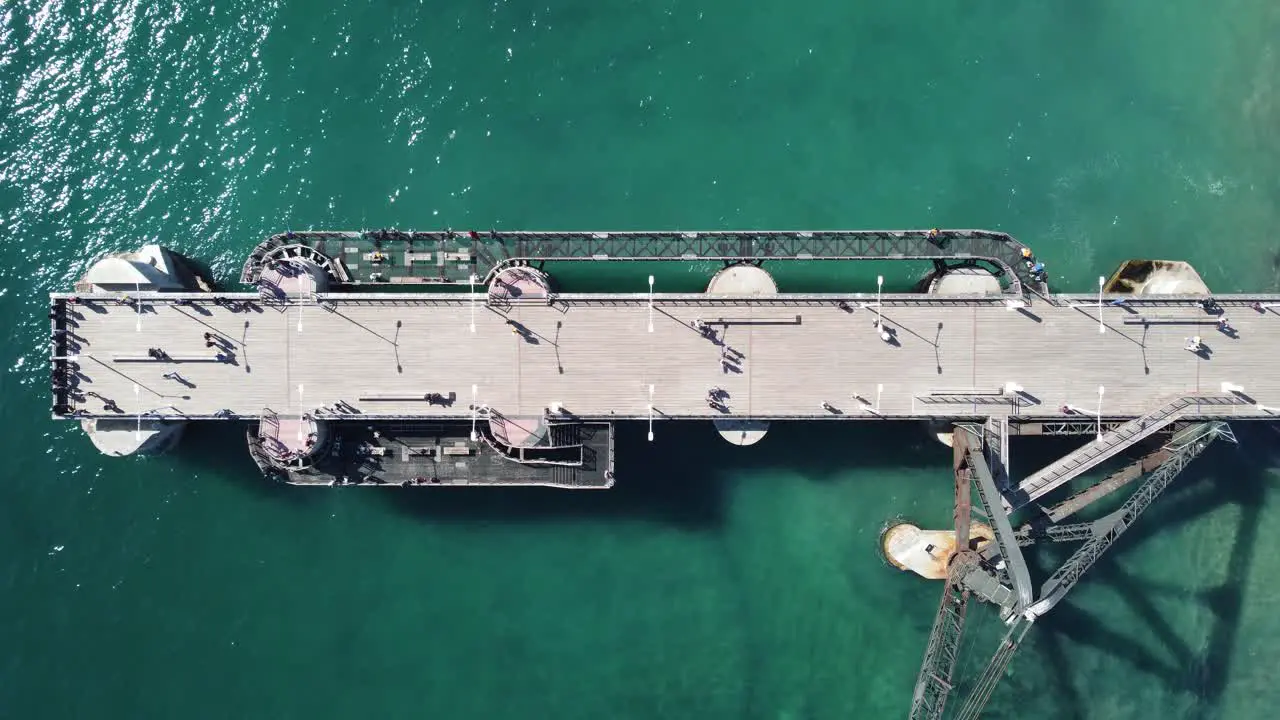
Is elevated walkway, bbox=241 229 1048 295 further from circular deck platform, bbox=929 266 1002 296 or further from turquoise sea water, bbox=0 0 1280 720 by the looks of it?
turquoise sea water, bbox=0 0 1280 720

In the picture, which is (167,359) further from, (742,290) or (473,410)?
(742,290)

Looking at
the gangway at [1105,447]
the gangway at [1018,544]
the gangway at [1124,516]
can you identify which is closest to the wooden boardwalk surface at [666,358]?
the gangway at [1105,447]

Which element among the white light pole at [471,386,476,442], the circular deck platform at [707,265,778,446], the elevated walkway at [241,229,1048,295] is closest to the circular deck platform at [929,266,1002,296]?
the elevated walkway at [241,229,1048,295]

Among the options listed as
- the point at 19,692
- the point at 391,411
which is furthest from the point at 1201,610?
the point at 19,692

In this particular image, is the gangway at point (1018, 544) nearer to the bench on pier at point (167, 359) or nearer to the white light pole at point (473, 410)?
the white light pole at point (473, 410)

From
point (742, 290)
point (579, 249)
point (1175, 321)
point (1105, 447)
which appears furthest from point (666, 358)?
point (1175, 321)

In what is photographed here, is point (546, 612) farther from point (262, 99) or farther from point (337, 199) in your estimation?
point (262, 99)
